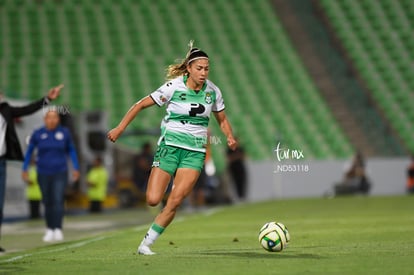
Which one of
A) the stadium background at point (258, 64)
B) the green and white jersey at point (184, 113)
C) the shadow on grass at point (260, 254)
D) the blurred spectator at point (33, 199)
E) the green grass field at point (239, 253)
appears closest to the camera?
the green grass field at point (239, 253)

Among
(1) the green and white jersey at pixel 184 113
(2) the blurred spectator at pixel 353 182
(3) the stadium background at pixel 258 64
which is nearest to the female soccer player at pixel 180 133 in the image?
(1) the green and white jersey at pixel 184 113

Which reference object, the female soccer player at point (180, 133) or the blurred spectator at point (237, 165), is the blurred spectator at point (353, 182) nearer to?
the blurred spectator at point (237, 165)

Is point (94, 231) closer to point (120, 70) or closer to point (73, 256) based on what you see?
point (73, 256)

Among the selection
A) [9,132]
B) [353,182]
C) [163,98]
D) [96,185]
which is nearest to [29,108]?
[9,132]

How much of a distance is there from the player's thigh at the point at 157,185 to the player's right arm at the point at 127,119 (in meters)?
0.58

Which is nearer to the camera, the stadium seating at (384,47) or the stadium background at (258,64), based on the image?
the stadium background at (258,64)

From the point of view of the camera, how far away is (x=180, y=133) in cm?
1021

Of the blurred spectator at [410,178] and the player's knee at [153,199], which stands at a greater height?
the blurred spectator at [410,178]

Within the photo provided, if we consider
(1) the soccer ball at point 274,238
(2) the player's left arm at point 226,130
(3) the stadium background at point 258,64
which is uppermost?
(3) the stadium background at point 258,64

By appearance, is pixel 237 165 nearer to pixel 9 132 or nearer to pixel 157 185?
pixel 9 132

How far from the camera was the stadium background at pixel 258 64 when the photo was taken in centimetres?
3416

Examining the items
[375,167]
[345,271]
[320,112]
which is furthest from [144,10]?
A: [345,271]

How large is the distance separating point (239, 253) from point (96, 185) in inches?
683

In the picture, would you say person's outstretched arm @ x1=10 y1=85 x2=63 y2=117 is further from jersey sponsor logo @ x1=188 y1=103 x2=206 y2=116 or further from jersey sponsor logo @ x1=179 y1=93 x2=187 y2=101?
jersey sponsor logo @ x1=188 y1=103 x2=206 y2=116
